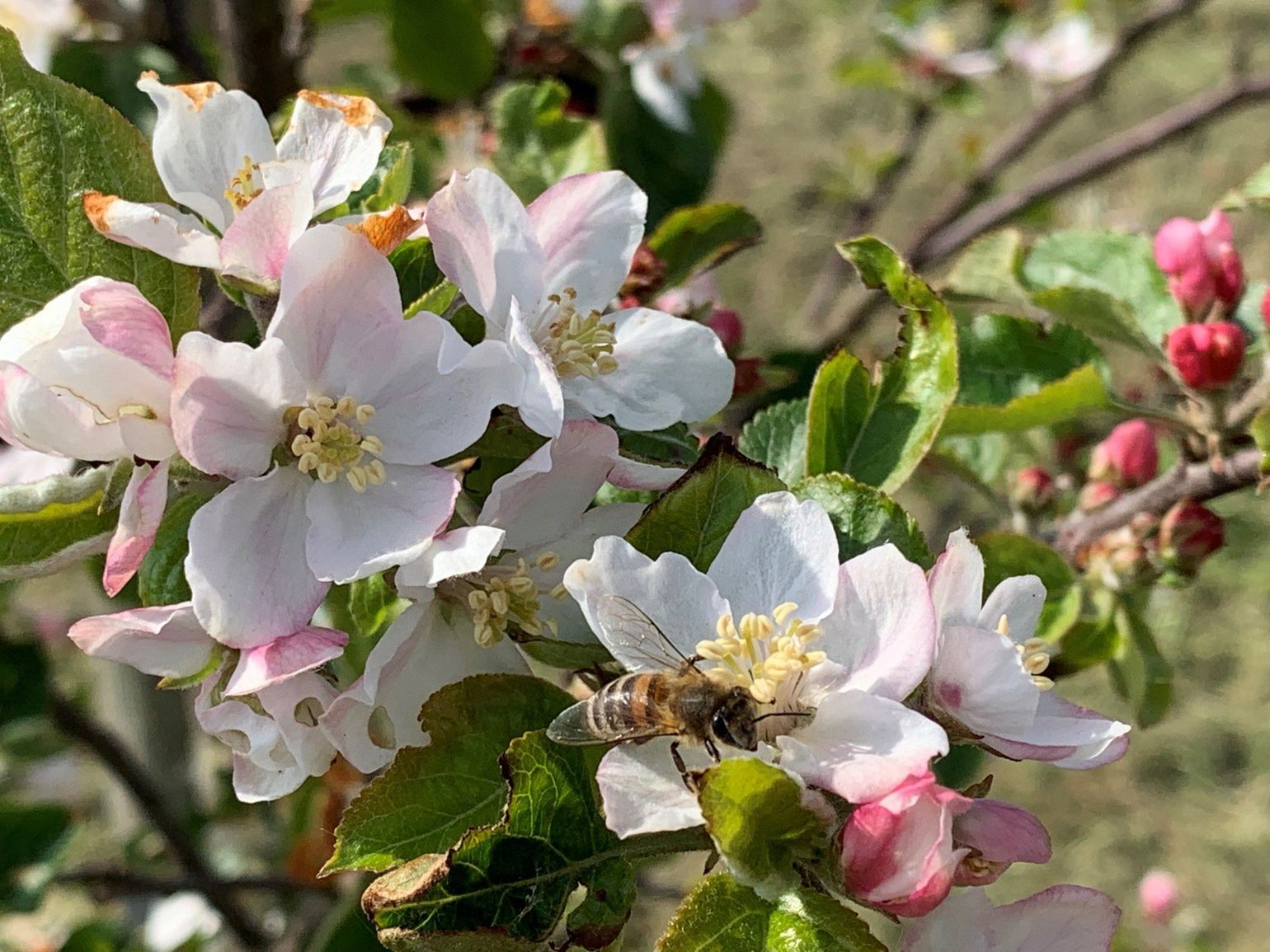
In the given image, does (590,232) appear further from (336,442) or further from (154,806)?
(154,806)

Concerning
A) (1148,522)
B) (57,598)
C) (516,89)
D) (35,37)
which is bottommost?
(57,598)

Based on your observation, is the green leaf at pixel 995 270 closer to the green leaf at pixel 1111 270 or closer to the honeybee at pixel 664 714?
the green leaf at pixel 1111 270

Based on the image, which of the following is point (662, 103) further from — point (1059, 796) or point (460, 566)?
point (1059, 796)

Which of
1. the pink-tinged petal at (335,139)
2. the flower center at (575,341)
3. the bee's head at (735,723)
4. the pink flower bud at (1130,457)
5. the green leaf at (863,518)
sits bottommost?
the pink flower bud at (1130,457)

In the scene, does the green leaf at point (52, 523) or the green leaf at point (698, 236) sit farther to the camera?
the green leaf at point (698, 236)

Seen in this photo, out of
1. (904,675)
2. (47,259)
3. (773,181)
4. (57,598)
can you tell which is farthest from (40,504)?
(773,181)

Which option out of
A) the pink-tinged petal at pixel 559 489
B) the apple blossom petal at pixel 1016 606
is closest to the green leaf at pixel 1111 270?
the apple blossom petal at pixel 1016 606
